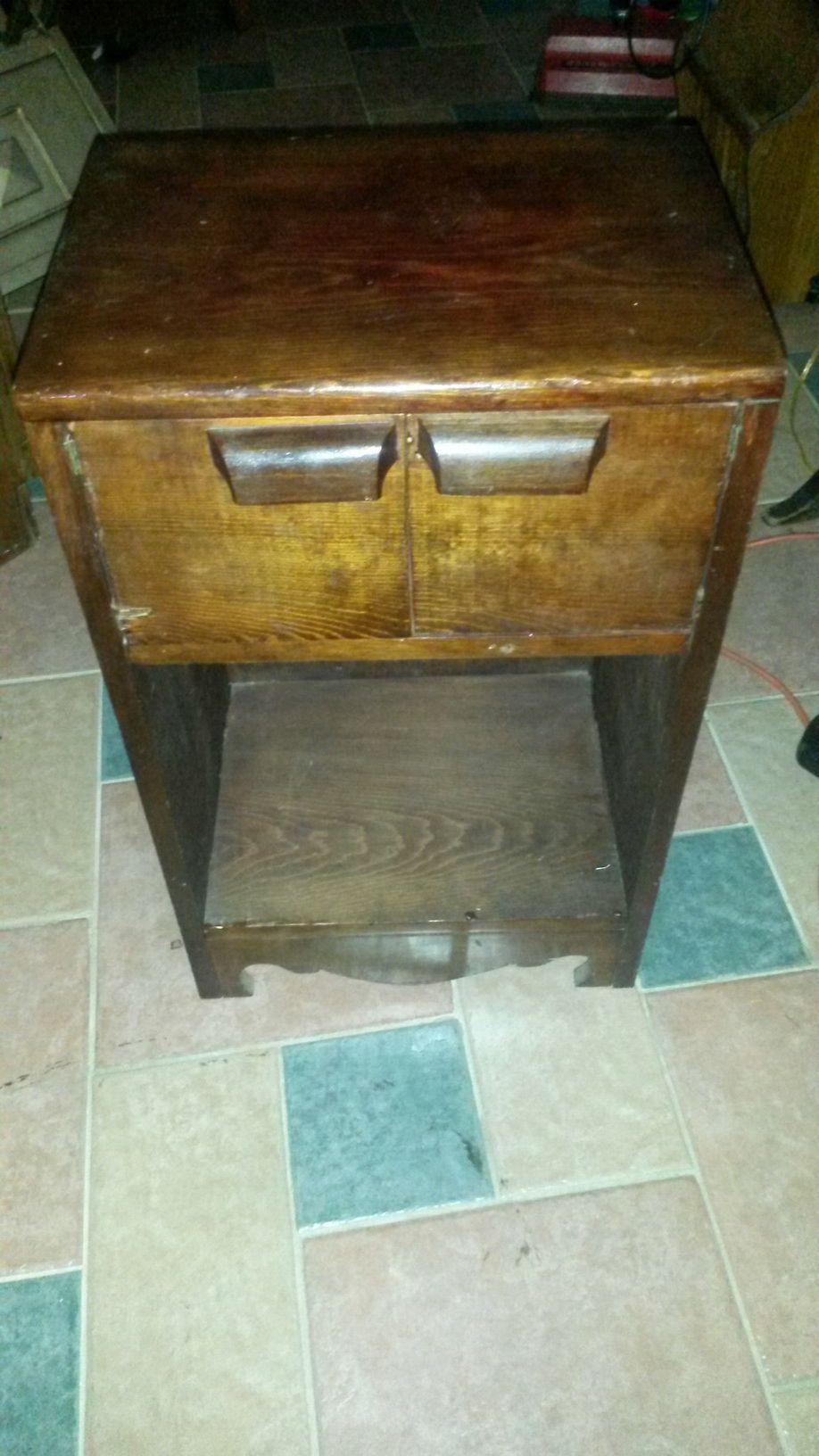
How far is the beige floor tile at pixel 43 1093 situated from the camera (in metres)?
1.08

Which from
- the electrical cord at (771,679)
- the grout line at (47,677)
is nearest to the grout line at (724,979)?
the electrical cord at (771,679)

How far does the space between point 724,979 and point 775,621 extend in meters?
0.58

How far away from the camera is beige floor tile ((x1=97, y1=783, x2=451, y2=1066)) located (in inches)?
47.7

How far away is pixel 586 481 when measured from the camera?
0.70 m

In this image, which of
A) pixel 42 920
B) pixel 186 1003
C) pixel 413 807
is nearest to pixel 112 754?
pixel 42 920

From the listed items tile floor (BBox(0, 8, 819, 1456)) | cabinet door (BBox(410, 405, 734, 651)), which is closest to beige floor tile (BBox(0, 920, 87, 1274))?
tile floor (BBox(0, 8, 819, 1456))

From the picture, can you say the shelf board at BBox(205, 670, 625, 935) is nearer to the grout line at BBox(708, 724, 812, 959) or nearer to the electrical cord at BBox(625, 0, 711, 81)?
the grout line at BBox(708, 724, 812, 959)

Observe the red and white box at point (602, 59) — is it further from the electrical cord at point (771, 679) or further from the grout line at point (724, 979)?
the grout line at point (724, 979)

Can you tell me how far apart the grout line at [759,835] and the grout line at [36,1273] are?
79 centimetres

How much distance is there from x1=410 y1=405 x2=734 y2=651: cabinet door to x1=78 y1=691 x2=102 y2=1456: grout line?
65cm

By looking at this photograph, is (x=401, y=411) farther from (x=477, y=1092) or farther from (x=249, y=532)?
(x=477, y=1092)

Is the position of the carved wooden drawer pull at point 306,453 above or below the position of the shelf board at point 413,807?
Answer: above

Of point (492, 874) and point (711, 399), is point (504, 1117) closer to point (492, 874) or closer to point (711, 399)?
point (492, 874)

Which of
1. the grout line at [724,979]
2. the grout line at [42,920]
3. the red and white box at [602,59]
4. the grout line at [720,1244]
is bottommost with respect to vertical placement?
the grout line at [720,1244]
